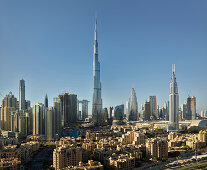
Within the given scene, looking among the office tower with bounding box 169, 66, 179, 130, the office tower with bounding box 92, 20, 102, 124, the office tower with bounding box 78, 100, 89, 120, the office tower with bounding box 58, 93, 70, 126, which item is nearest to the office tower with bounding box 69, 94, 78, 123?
the office tower with bounding box 58, 93, 70, 126

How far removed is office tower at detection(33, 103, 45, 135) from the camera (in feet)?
71.9

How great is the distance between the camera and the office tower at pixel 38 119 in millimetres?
21906

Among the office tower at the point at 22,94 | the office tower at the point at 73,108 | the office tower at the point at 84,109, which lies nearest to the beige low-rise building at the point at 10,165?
the office tower at the point at 22,94

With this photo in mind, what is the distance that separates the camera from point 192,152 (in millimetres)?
13609

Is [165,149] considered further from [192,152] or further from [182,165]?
[192,152]

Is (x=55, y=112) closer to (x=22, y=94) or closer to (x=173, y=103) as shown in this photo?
(x=22, y=94)

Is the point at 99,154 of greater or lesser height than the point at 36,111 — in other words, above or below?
below

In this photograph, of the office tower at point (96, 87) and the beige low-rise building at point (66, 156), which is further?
the office tower at point (96, 87)

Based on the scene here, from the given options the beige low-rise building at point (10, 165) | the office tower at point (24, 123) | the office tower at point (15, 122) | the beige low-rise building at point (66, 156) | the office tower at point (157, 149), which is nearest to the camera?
the beige low-rise building at point (10, 165)

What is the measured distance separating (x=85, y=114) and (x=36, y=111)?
2716cm

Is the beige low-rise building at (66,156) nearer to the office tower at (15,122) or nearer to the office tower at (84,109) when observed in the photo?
the office tower at (15,122)

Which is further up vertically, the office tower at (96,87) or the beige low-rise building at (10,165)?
the office tower at (96,87)

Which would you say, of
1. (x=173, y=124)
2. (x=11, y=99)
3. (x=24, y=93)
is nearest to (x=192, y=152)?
(x=173, y=124)

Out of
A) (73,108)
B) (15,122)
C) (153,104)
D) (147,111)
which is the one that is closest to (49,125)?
(15,122)
